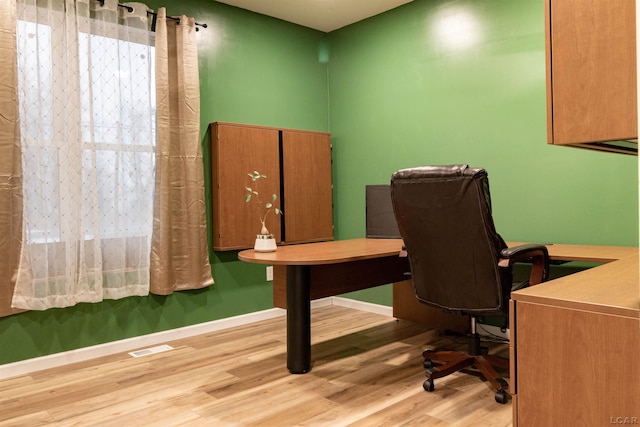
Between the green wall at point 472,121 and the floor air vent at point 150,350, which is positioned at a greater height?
the green wall at point 472,121

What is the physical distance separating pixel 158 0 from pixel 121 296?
7.32 ft

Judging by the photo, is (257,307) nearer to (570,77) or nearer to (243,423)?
(243,423)

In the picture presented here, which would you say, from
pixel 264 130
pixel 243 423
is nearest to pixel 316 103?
pixel 264 130

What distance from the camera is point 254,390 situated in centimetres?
276

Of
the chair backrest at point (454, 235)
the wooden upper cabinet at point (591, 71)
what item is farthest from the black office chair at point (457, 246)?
the wooden upper cabinet at point (591, 71)

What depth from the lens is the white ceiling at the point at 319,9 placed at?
4.18 meters

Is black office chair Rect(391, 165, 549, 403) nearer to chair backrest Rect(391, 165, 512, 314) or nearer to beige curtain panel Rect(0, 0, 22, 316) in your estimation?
chair backrest Rect(391, 165, 512, 314)

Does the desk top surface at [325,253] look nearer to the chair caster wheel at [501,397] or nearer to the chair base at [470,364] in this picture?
the chair base at [470,364]

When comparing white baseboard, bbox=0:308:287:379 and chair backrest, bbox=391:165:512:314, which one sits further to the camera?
white baseboard, bbox=0:308:287:379

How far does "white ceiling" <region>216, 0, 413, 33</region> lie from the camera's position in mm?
4184

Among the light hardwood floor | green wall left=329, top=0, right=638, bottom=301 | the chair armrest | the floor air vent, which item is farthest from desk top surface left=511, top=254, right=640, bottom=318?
the floor air vent

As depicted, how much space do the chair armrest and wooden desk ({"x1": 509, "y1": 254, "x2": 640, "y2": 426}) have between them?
827 mm

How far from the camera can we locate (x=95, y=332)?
11.4 ft

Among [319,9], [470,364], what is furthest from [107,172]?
[470,364]
